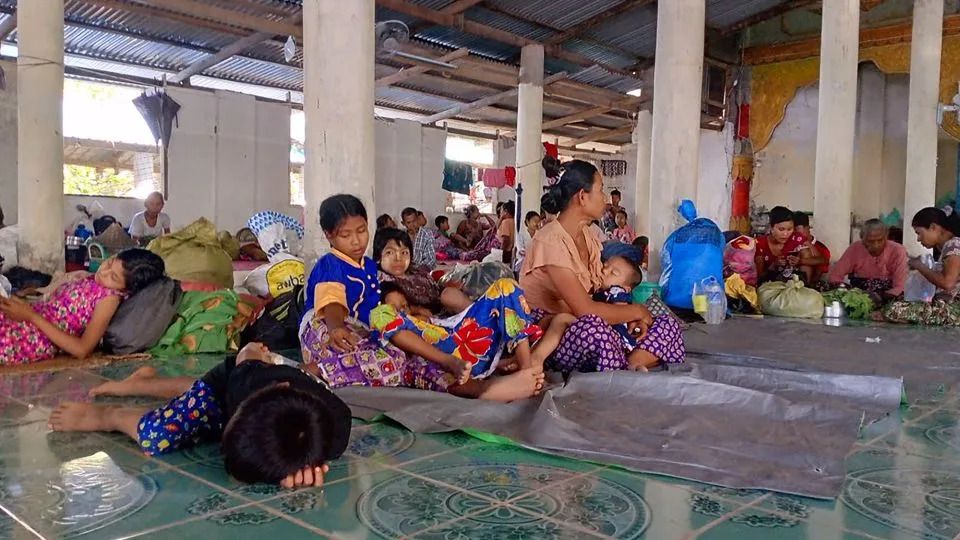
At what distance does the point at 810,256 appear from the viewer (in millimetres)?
7574

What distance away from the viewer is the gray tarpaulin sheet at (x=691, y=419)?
7.88 ft

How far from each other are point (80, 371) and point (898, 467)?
3.57 metres

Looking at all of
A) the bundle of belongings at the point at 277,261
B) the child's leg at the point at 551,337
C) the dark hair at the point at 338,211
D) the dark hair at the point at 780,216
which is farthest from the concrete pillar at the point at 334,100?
the dark hair at the point at 780,216

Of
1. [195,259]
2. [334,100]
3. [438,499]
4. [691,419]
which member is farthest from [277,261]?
[438,499]

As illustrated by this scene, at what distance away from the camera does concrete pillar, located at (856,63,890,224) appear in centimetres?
1447

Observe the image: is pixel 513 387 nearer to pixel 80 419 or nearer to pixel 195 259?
pixel 80 419

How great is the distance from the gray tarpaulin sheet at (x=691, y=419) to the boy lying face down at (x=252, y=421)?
0.59 metres

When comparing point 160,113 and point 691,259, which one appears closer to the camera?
point 691,259

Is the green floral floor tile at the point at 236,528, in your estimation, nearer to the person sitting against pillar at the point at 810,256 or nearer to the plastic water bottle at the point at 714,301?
the plastic water bottle at the point at 714,301

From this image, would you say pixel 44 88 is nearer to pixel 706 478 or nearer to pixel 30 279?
pixel 30 279

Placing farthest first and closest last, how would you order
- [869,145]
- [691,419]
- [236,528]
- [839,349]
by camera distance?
[869,145] → [839,349] → [691,419] → [236,528]

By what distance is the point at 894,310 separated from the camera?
21.0 ft

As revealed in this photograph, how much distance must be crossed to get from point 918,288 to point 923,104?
482 cm

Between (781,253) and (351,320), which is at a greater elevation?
(781,253)
